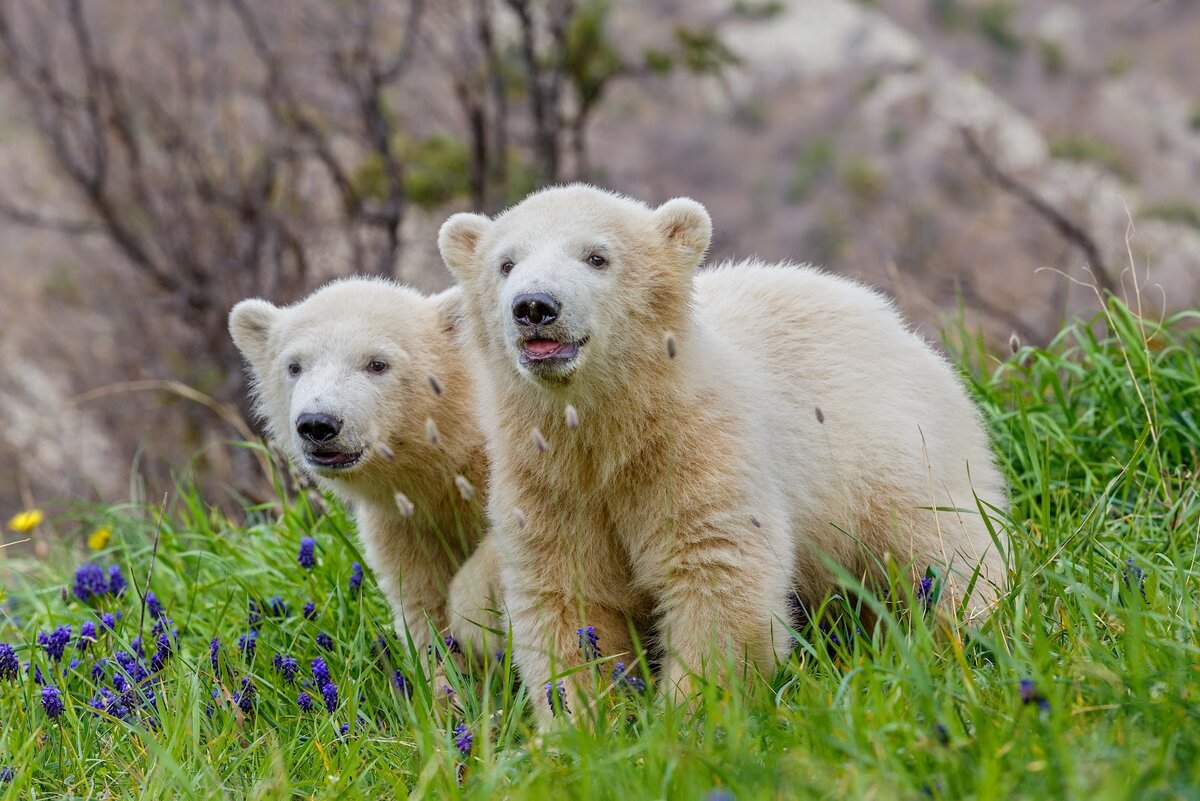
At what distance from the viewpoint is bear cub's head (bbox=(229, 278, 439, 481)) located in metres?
4.11

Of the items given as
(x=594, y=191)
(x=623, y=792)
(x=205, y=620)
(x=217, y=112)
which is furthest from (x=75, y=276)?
(x=623, y=792)

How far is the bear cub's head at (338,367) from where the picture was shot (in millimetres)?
4105

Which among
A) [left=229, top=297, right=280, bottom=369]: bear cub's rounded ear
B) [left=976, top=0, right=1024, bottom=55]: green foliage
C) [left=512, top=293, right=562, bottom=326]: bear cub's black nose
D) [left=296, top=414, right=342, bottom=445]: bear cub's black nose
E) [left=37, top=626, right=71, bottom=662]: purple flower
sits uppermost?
[left=976, top=0, right=1024, bottom=55]: green foliage

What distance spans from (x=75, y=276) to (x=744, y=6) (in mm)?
29595

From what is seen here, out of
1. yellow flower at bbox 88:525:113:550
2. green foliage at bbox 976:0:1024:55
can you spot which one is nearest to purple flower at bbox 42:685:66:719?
yellow flower at bbox 88:525:113:550

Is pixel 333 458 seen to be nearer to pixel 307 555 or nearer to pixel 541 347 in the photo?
pixel 307 555

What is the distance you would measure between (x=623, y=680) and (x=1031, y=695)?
1290 mm

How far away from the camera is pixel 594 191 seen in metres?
4.04

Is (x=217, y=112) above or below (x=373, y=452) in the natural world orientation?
above

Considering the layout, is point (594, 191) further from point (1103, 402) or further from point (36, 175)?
point (36, 175)

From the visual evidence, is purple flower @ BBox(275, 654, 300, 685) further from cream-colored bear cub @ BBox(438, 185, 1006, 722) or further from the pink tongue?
the pink tongue

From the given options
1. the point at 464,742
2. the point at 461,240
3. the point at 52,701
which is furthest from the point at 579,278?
the point at 52,701

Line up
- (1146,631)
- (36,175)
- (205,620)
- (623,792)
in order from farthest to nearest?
(36,175), (205,620), (1146,631), (623,792)

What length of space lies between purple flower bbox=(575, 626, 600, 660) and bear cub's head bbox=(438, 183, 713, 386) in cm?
74
